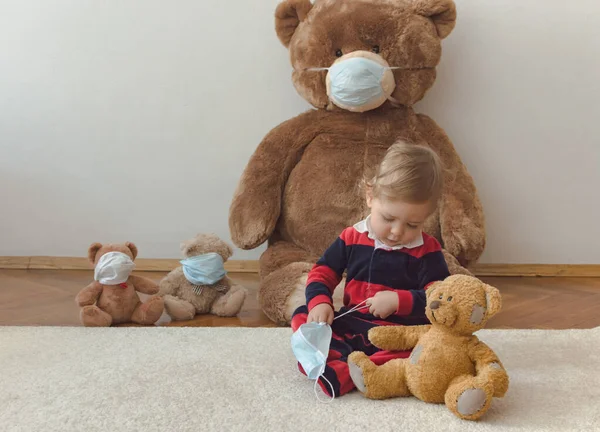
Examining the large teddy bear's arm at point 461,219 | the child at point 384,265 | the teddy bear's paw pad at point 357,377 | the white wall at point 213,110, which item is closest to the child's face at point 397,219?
the child at point 384,265

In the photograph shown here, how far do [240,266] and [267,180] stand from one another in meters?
0.47

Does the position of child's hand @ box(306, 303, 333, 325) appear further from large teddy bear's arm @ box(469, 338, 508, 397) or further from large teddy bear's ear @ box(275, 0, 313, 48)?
large teddy bear's ear @ box(275, 0, 313, 48)

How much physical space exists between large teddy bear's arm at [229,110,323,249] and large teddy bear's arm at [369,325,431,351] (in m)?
0.69

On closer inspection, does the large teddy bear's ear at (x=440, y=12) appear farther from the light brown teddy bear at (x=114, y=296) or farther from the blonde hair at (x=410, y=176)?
the light brown teddy bear at (x=114, y=296)

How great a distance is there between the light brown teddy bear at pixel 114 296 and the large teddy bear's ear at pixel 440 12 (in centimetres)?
104

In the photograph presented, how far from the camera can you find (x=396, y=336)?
1054mm

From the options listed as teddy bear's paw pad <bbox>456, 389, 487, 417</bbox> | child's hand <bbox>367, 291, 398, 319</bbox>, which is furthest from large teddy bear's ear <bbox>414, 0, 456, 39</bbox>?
teddy bear's paw pad <bbox>456, 389, 487, 417</bbox>

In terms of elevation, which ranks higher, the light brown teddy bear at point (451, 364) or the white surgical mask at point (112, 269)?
the light brown teddy bear at point (451, 364)

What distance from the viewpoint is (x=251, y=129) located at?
6.73 ft

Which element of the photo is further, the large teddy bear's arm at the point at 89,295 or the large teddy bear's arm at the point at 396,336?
the large teddy bear's arm at the point at 89,295

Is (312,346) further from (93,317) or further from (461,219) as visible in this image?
(461,219)

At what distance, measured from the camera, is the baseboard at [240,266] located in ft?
6.78

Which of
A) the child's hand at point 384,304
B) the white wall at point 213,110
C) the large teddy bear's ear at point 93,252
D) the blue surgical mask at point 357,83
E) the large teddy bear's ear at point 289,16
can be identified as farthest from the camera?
the white wall at point 213,110

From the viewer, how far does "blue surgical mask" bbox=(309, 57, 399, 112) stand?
1647 millimetres
